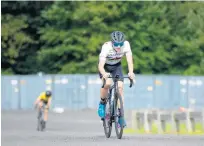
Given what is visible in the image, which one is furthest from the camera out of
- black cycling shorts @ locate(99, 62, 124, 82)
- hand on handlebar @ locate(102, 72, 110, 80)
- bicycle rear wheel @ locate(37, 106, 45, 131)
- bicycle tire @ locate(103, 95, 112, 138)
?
bicycle rear wheel @ locate(37, 106, 45, 131)

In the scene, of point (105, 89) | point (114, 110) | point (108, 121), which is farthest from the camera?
point (108, 121)

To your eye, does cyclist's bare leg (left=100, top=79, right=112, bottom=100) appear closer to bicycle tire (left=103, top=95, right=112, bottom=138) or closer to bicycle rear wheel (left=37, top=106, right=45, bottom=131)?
bicycle tire (left=103, top=95, right=112, bottom=138)

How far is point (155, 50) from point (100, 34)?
13.7 feet

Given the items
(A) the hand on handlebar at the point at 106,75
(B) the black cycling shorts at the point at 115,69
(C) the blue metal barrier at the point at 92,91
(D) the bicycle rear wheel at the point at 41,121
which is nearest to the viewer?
(A) the hand on handlebar at the point at 106,75

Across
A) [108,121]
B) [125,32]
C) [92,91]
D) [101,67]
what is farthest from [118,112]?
[125,32]

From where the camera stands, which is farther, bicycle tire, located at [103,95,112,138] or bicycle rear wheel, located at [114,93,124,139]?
bicycle tire, located at [103,95,112,138]

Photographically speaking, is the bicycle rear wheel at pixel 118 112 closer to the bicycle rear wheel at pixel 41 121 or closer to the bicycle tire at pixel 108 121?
the bicycle tire at pixel 108 121

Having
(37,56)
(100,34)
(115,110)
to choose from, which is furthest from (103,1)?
(115,110)

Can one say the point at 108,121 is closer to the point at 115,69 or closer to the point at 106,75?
the point at 115,69

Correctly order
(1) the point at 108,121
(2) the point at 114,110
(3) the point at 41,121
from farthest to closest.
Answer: (3) the point at 41,121 < (1) the point at 108,121 < (2) the point at 114,110

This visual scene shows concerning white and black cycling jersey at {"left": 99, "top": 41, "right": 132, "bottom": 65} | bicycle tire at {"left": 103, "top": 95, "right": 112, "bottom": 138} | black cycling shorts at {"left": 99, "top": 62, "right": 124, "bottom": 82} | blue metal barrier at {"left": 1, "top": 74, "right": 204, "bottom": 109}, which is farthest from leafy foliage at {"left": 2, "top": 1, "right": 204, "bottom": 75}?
white and black cycling jersey at {"left": 99, "top": 41, "right": 132, "bottom": 65}

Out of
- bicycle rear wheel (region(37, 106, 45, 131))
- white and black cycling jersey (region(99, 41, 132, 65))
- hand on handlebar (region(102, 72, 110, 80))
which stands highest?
white and black cycling jersey (region(99, 41, 132, 65))

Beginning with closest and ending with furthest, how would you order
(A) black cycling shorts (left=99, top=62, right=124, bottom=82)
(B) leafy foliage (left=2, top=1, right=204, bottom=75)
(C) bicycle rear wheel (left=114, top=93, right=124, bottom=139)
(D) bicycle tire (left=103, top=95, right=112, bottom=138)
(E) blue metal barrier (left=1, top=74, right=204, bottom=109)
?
(C) bicycle rear wheel (left=114, top=93, right=124, bottom=139) < (A) black cycling shorts (left=99, top=62, right=124, bottom=82) < (D) bicycle tire (left=103, top=95, right=112, bottom=138) < (E) blue metal barrier (left=1, top=74, right=204, bottom=109) < (B) leafy foliage (left=2, top=1, right=204, bottom=75)

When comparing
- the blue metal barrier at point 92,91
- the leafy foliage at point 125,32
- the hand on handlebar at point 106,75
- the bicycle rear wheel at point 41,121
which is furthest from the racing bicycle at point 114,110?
the leafy foliage at point 125,32
